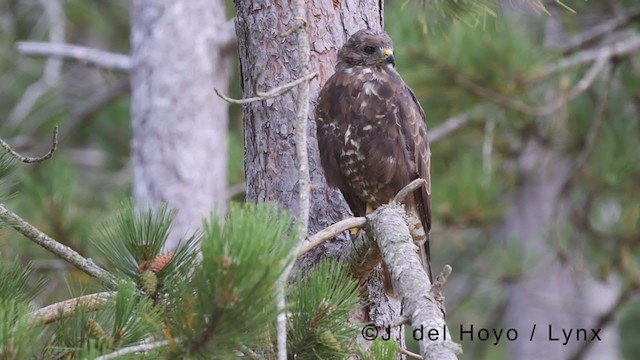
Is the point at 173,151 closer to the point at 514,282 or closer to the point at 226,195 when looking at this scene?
the point at 226,195

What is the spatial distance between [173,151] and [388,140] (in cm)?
258

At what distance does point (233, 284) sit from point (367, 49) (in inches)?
80.3

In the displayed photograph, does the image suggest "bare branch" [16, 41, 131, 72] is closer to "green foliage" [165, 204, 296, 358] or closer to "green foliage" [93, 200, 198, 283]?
"green foliage" [93, 200, 198, 283]

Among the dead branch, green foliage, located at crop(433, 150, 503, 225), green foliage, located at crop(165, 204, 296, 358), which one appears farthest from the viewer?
green foliage, located at crop(433, 150, 503, 225)

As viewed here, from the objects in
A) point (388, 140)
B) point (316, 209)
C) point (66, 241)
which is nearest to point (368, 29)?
point (388, 140)

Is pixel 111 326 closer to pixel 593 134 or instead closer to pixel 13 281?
pixel 13 281

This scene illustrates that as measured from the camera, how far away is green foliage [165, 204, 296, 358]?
1.91 meters

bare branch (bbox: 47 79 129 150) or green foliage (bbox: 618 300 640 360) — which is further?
green foliage (bbox: 618 300 640 360)

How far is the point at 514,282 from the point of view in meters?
6.78

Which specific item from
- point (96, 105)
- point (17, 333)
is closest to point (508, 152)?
point (96, 105)

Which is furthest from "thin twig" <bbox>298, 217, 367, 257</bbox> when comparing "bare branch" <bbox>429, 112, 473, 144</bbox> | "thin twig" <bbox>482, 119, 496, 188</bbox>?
"bare branch" <bbox>429, 112, 473, 144</bbox>

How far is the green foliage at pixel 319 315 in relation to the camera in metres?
2.30

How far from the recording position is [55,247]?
8.63 feet

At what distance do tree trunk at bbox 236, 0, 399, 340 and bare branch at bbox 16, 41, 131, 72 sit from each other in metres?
3.11
